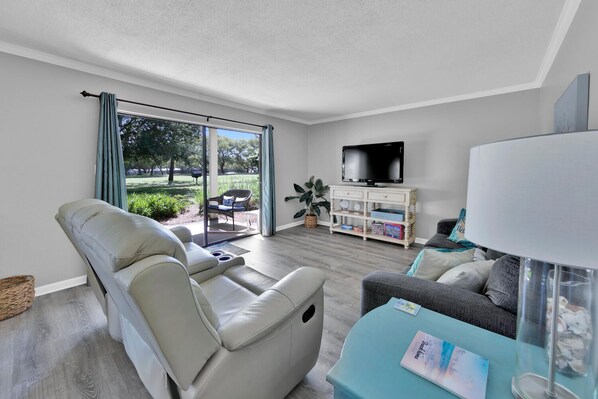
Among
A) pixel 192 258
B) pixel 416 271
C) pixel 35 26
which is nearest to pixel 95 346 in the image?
pixel 192 258

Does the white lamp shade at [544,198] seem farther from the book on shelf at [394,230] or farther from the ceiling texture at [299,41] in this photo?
the book on shelf at [394,230]

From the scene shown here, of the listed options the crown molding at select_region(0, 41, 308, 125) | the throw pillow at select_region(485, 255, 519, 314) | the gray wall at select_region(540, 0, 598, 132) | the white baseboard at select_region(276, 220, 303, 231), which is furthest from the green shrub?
the gray wall at select_region(540, 0, 598, 132)

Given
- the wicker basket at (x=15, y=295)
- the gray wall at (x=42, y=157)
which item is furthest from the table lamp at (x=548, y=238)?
the gray wall at (x=42, y=157)

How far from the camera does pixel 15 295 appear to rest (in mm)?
2119

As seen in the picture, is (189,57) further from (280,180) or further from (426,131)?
(426,131)

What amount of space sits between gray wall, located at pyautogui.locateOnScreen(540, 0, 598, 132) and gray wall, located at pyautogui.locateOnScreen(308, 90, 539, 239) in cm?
117

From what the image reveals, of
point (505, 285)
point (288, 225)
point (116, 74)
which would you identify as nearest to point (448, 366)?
point (505, 285)

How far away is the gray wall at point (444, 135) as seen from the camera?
134 inches

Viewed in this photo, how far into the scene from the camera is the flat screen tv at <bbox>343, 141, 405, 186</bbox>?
422cm

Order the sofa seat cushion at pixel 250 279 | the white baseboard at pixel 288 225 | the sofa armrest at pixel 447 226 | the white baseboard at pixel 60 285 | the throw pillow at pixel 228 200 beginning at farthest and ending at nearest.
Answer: the white baseboard at pixel 288 225, the throw pillow at pixel 228 200, the sofa armrest at pixel 447 226, the white baseboard at pixel 60 285, the sofa seat cushion at pixel 250 279

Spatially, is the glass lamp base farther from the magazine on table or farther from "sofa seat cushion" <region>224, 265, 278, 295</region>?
"sofa seat cushion" <region>224, 265, 278, 295</region>

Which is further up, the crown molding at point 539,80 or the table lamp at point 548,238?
the crown molding at point 539,80

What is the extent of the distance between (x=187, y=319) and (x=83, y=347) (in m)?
1.61

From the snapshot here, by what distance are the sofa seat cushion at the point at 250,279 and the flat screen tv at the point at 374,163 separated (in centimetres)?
317
